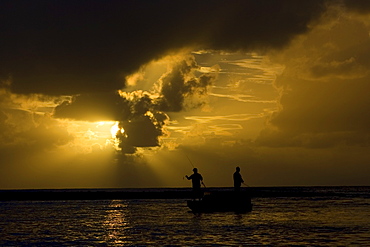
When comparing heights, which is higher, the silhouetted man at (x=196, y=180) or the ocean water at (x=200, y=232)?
the silhouetted man at (x=196, y=180)

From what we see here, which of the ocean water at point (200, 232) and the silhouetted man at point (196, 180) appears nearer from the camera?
the ocean water at point (200, 232)

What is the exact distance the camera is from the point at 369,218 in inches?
1501

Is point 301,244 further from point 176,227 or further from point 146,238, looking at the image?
point 176,227

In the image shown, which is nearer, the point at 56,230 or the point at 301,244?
the point at 301,244

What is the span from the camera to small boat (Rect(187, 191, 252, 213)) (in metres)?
42.9

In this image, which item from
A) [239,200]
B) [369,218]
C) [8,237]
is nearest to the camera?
[8,237]

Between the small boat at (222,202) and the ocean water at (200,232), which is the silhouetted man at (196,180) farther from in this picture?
the ocean water at (200,232)

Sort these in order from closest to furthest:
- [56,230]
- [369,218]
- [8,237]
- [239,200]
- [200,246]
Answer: [200,246] < [8,237] < [56,230] < [369,218] < [239,200]

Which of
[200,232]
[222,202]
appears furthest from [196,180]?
[200,232]

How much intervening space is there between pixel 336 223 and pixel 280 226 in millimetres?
4177

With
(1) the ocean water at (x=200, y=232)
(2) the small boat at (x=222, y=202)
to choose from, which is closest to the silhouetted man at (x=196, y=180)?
(2) the small boat at (x=222, y=202)

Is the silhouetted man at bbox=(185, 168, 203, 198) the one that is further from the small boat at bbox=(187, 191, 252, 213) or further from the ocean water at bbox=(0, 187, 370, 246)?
the ocean water at bbox=(0, 187, 370, 246)

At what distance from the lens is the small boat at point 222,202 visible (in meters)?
42.9

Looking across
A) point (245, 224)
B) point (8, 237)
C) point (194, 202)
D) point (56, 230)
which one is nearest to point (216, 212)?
point (194, 202)
